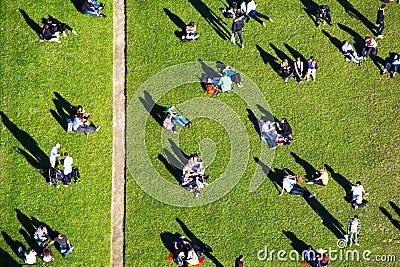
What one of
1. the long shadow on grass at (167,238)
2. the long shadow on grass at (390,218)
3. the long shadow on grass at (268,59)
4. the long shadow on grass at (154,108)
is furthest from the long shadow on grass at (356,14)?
the long shadow on grass at (167,238)

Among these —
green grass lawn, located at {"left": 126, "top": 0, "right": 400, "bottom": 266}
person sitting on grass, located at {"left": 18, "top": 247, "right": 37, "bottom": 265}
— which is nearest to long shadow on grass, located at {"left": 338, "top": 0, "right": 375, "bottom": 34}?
green grass lawn, located at {"left": 126, "top": 0, "right": 400, "bottom": 266}

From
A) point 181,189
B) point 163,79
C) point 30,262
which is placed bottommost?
point 30,262

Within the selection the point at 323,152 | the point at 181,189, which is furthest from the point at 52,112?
the point at 323,152

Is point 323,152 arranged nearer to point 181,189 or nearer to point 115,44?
point 181,189

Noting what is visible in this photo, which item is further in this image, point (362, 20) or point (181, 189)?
point (362, 20)

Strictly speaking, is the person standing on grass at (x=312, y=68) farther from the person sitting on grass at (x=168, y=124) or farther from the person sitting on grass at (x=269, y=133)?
the person sitting on grass at (x=168, y=124)

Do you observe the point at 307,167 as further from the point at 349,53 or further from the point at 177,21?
the point at 177,21

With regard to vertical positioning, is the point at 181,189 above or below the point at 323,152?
below
